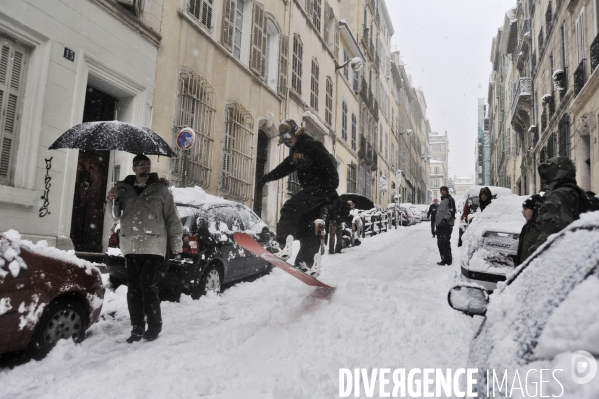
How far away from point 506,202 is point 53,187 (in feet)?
24.4

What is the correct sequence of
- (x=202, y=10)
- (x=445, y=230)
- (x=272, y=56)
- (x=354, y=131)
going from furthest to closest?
1. (x=354, y=131)
2. (x=272, y=56)
3. (x=202, y=10)
4. (x=445, y=230)

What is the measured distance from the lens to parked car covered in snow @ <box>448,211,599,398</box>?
1.07 metres

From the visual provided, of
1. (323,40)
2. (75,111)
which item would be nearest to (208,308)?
(75,111)

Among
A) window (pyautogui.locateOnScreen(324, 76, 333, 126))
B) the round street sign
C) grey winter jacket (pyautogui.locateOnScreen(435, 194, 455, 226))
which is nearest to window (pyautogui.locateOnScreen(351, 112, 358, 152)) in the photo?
window (pyautogui.locateOnScreen(324, 76, 333, 126))

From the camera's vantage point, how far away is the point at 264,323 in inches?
177

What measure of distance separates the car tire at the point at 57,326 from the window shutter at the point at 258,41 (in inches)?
453

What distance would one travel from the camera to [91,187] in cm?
919

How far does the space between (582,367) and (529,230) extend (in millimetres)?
3525

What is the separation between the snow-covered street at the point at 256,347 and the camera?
2977 mm

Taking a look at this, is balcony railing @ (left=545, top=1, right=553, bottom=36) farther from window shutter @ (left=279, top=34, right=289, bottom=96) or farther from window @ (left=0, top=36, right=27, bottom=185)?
window @ (left=0, top=36, right=27, bottom=185)

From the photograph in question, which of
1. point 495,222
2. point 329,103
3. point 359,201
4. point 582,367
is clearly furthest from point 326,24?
point 582,367

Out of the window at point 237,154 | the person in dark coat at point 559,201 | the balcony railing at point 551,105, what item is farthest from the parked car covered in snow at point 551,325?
the balcony railing at point 551,105

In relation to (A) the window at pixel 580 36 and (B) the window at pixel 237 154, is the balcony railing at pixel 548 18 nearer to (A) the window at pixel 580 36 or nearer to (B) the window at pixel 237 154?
(A) the window at pixel 580 36

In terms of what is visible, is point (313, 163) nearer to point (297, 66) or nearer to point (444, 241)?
point (444, 241)
